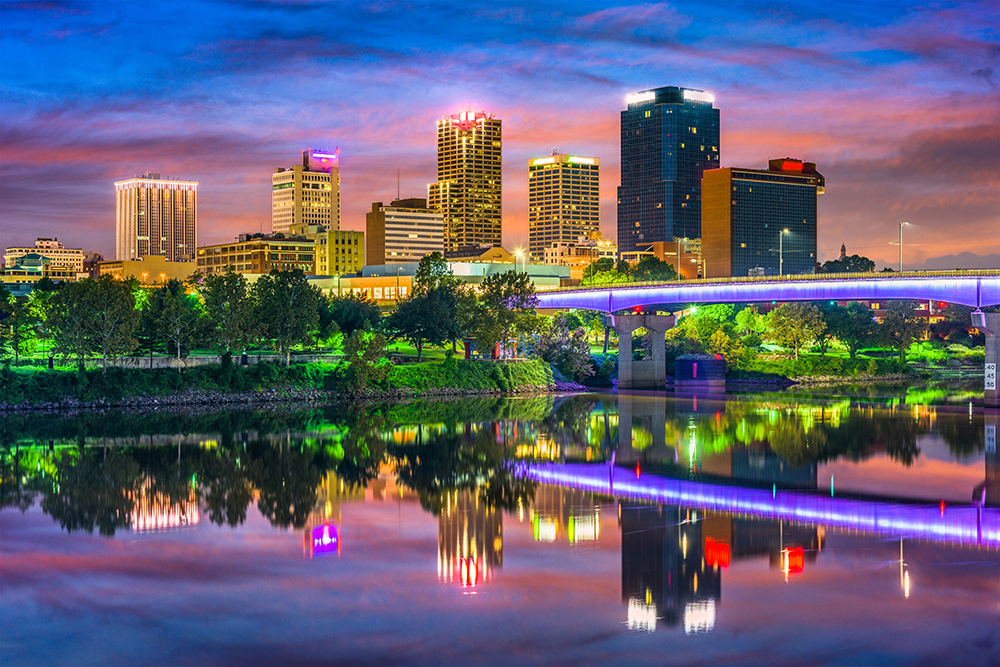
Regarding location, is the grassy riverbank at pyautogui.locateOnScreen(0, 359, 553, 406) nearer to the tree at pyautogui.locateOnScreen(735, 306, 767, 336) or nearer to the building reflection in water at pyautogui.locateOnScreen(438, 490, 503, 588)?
the building reflection in water at pyautogui.locateOnScreen(438, 490, 503, 588)

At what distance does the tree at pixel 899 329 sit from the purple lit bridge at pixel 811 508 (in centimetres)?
11070

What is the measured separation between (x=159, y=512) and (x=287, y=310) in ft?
179

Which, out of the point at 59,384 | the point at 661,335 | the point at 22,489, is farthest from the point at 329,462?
the point at 661,335

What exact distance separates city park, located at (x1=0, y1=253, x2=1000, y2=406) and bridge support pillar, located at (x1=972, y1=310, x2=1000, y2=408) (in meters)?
2.69

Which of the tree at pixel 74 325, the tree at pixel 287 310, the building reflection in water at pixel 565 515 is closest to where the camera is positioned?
the building reflection in water at pixel 565 515

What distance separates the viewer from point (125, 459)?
49.8m

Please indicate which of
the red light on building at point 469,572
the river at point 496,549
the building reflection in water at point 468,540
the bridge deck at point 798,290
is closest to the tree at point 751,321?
the bridge deck at point 798,290

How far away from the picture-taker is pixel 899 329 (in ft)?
479

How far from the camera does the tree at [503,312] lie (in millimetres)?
106500

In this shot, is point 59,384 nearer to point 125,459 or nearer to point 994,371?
point 125,459

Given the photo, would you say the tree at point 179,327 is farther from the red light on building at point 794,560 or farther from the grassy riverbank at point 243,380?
the red light on building at point 794,560

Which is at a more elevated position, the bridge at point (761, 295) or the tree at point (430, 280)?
the tree at point (430, 280)

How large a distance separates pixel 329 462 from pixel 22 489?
45.4 ft

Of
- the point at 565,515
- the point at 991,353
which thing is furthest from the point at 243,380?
the point at 991,353
